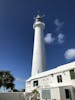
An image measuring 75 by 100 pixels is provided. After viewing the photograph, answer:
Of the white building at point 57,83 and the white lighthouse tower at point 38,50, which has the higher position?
the white lighthouse tower at point 38,50

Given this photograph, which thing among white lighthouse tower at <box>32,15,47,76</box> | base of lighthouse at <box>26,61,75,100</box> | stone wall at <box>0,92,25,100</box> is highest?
white lighthouse tower at <box>32,15,47,76</box>

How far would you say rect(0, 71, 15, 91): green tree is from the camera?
3460 centimetres

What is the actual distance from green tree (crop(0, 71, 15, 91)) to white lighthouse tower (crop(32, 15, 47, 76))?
6.13 m

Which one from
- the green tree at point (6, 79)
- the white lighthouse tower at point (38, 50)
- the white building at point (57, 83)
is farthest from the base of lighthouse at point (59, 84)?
the green tree at point (6, 79)

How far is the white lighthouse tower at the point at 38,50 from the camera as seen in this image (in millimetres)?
34844

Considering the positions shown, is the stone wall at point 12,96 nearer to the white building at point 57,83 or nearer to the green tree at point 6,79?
the white building at point 57,83

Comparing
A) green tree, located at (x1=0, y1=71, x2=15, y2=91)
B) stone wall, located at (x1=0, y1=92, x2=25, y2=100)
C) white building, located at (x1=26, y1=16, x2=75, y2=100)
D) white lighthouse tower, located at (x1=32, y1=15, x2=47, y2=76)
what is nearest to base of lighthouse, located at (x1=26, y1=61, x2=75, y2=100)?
white building, located at (x1=26, y1=16, x2=75, y2=100)

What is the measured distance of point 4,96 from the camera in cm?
2925

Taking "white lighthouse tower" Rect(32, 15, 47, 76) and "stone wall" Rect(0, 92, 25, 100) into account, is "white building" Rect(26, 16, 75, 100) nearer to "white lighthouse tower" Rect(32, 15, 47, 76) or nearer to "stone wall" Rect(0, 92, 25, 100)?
"stone wall" Rect(0, 92, 25, 100)

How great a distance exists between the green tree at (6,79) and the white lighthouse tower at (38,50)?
6.13 m

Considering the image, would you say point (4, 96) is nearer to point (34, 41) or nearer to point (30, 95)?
point (30, 95)

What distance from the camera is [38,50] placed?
36969mm

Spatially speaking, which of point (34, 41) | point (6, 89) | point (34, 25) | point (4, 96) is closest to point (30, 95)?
point (4, 96)

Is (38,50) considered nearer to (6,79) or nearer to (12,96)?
(6,79)
